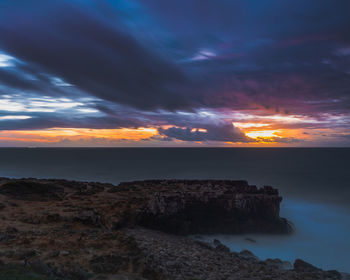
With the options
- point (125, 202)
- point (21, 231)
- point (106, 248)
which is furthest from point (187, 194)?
point (21, 231)

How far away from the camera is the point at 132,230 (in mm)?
23250

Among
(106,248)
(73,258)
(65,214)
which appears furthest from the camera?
(65,214)

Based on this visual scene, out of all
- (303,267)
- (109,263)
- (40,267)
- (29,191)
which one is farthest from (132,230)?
(29,191)

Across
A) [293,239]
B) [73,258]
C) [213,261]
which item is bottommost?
[293,239]

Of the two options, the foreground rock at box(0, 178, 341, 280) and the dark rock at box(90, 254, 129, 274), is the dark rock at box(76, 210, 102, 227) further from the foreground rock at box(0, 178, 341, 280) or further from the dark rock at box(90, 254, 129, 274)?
the dark rock at box(90, 254, 129, 274)

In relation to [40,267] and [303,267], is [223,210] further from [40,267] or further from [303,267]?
[40,267]

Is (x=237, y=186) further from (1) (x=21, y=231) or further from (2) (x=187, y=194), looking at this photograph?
(1) (x=21, y=231)

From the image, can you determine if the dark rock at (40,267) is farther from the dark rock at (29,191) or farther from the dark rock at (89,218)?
the dark rock at (29,191)

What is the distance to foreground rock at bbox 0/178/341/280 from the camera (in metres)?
13.8

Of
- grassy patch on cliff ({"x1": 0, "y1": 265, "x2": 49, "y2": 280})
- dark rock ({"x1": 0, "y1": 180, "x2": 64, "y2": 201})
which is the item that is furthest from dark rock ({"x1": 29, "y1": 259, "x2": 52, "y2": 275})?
dark rock ({"x1": 0, "y1": 180, "x2": 64, "y2": 201})

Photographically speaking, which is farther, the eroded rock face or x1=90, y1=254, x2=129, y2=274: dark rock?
the eroded rock face

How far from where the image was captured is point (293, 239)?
102 feet

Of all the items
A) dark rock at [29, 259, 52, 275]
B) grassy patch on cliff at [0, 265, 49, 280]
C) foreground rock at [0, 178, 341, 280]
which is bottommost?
foreground rock at [0, 178, 341, 280]

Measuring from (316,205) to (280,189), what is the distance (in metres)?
16.8
